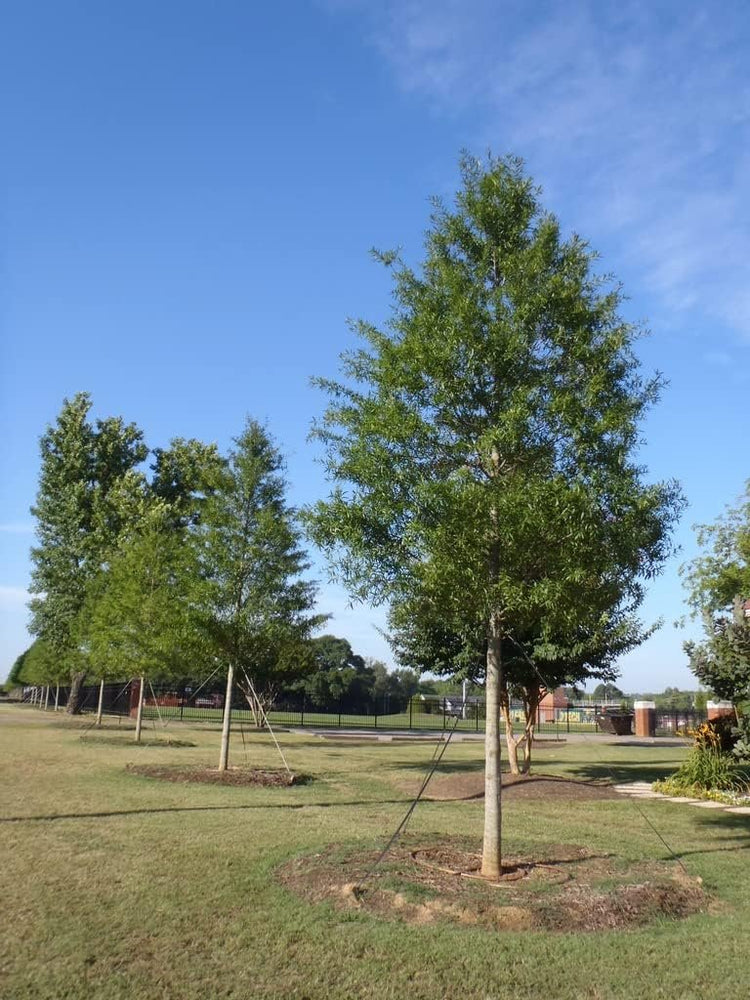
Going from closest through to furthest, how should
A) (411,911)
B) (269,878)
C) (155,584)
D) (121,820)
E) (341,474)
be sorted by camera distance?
(411,911)
(269,878)
(341,474)
(121,820)
(155,584)

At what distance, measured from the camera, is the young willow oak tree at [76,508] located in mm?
37188

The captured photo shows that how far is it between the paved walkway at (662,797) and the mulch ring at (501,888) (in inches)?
278

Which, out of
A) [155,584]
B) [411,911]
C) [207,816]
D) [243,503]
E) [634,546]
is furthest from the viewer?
[155,584]

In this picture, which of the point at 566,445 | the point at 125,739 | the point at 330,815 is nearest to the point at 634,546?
the point at 566,445

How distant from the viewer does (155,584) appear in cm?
2511

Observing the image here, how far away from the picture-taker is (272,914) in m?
6.50

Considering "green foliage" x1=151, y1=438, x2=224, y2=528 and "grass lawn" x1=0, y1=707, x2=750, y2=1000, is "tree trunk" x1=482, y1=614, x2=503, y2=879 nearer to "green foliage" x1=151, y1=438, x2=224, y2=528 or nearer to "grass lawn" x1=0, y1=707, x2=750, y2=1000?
"grass lawn" x1=0, y1=707, x2=750, y2=1000

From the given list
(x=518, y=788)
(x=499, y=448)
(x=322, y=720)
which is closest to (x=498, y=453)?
(x=499, y=448)

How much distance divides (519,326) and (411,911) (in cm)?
584

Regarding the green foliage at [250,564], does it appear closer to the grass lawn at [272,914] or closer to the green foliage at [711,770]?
the grass lawn at [272,914]

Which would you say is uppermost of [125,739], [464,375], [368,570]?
[464,375]

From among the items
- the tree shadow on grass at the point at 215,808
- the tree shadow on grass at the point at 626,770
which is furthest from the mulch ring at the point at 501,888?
the tree shadow on grass at the point at 626,770

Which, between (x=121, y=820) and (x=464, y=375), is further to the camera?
(x=121, y=820)

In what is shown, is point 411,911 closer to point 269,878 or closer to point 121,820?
point 269,878
